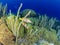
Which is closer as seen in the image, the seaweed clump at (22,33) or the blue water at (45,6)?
the seaweed clump at (22,33)

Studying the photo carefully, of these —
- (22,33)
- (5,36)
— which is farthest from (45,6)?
(5,36)

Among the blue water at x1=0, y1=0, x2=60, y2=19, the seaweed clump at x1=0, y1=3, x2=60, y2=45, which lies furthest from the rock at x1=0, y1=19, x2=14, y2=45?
the blue water at x1=0, y1=0, x2=60, y2=19

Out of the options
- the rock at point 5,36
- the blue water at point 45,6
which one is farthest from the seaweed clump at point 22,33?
the blue water at point 45,6

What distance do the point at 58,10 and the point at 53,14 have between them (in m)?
0.15

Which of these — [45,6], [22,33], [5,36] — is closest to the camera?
[5,36]

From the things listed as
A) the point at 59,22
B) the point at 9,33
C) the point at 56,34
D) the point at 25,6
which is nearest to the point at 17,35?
the point at 9,33

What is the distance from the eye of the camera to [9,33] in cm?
221

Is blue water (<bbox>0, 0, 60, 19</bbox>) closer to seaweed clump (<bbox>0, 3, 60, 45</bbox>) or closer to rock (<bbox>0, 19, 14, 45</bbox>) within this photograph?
seaweed clump (<bbox>0, 3, 60, 45</bbox>)

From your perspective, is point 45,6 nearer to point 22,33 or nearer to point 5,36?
point 22,33

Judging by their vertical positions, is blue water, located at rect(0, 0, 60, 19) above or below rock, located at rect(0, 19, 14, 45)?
above

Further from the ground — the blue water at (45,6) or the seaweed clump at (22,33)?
the blue water at (45,6)

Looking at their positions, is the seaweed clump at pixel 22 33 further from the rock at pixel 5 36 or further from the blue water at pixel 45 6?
the blue water at pixel 45 6

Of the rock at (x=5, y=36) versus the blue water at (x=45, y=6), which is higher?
the blue water at (x=45, y=6)

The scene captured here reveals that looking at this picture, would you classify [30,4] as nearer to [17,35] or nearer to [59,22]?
[59,22]
